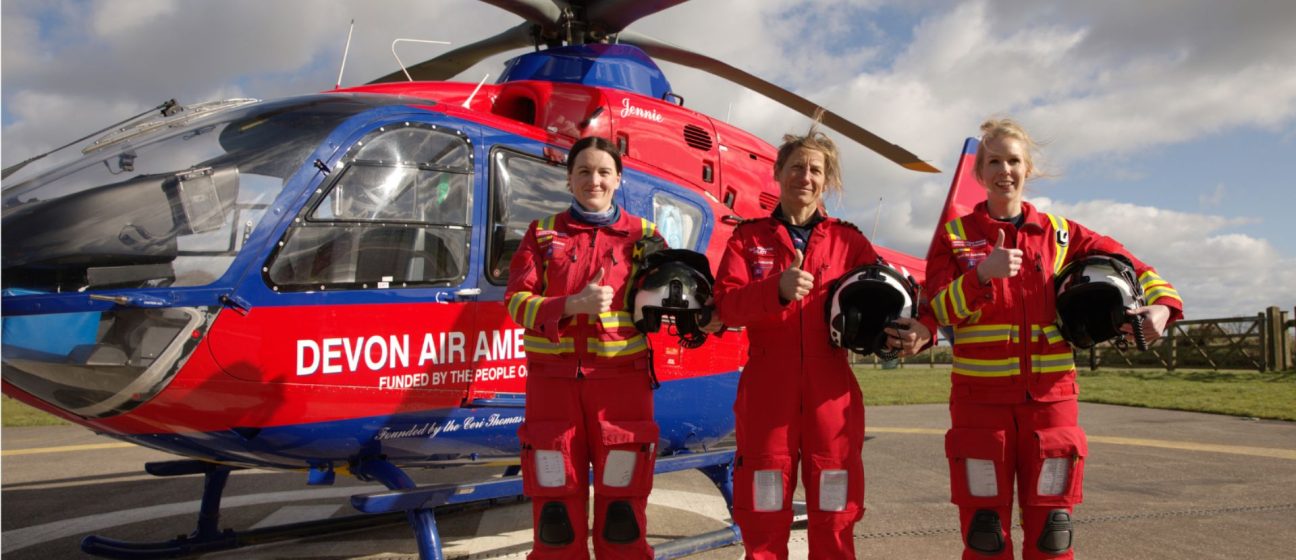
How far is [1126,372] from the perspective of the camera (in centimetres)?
2033

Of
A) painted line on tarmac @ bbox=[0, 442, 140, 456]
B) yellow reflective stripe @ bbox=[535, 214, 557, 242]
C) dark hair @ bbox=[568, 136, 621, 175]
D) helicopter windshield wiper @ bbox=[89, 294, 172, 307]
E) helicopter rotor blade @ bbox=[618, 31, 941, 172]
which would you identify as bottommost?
painted line on tarmac @ bbox=[0, 442, 140, 456]

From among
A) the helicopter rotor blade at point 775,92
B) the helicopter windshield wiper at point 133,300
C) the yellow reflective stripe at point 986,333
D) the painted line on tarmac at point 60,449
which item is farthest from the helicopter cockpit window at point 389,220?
the painted line on tarmac at point 60,449

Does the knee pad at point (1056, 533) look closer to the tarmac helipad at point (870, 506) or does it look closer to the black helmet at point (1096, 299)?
the black helmet at point (1096, 299)

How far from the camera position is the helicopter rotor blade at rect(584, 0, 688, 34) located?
19.1 ft

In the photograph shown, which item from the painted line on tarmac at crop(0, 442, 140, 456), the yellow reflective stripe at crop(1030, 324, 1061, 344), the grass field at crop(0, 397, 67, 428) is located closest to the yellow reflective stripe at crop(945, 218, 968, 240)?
the yellow reflective stripe at crop(1030, 324, 1061, 344)

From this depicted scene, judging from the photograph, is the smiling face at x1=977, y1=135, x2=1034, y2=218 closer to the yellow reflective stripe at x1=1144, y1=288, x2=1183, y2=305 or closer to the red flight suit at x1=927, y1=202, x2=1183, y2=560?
the red flight suit at x1=927, y1=202, x2=1183, y2=560

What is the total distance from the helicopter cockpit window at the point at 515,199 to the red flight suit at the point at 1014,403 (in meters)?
2.03

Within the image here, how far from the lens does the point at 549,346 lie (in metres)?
3.07

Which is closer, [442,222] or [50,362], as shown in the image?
[50,362]

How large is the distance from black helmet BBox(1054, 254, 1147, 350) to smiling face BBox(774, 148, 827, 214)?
3.15 feet

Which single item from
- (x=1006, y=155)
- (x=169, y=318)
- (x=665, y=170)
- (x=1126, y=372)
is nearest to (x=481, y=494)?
(x=169, y=318)

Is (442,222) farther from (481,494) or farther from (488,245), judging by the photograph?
(481,494)

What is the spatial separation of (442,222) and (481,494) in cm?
132

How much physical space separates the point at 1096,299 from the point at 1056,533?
33.3 inches
